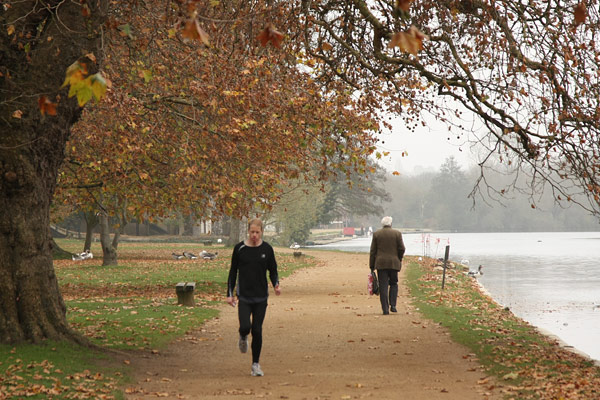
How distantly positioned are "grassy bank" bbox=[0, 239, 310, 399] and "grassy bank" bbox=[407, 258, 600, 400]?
457 centimetres

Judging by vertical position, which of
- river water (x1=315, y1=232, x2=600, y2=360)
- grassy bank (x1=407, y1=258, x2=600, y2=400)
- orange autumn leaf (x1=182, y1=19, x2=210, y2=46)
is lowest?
river water (x1=315, y1=232, x2=600, y2=360)

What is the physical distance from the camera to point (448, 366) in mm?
9969

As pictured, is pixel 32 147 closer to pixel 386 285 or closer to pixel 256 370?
pixel 256 370

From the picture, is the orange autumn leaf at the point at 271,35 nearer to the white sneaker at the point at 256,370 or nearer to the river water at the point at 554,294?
the white sneaker at the point at 256,370

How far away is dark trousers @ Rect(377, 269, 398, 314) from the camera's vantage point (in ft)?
49.8

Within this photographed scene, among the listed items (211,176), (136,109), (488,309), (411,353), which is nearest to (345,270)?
(488,309)

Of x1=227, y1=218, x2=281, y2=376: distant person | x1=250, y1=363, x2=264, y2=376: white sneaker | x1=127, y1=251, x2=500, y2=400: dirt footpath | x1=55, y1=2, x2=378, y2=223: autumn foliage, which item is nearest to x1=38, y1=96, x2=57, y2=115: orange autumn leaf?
x1=127, y1=251, x2=500, y2=400: dirt footpath

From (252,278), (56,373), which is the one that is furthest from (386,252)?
(56,373)

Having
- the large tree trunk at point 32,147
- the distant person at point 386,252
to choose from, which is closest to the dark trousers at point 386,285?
the distant person at point 386,252

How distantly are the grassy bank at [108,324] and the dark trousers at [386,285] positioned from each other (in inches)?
140

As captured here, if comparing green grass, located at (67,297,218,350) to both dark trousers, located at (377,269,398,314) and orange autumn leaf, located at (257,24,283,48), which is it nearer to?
dark trousers, located at (377,269,398,314)

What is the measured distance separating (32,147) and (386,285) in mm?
8052

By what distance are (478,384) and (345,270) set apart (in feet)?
70.0

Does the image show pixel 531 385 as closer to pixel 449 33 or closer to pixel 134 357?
pixel 134 357
